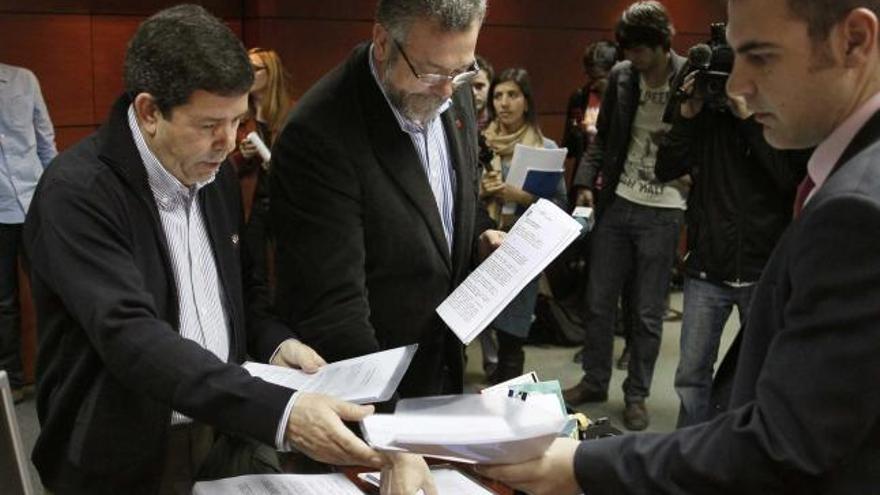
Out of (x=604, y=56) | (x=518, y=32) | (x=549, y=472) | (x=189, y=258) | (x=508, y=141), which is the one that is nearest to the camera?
(x=549, y=472)

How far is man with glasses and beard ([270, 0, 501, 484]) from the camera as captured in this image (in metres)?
1.79

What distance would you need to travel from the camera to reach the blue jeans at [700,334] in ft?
10.2

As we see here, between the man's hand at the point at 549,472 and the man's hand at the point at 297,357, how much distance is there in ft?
1.81

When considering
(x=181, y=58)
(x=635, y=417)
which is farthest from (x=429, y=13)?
(x=635, y=417)

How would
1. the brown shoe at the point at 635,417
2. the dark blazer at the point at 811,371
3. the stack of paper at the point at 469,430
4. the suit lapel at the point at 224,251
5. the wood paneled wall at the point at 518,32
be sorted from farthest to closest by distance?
1. the wood paneled wall at the point at 518,32
2. the brown shoe at the point at 635,417
3. the suit lapel at the point at 224,251
4. the stack of paper at the point at 469,430
5. the dark blazer at the point at 811,371

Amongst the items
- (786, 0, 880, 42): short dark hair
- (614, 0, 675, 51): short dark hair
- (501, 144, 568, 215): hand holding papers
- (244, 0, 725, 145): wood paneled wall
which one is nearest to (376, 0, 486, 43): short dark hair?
(786, 0, 880, 42): short dark hair

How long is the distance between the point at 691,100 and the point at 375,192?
Result: 1.60 metres

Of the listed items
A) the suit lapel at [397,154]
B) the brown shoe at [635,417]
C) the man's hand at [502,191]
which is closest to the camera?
the suit lapel at [397,154]

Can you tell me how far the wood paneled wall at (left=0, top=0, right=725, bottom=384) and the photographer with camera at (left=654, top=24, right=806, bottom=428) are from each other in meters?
2.38

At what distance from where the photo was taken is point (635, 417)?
3.84 meters

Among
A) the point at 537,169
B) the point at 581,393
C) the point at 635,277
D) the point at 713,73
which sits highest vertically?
the point at 713,73

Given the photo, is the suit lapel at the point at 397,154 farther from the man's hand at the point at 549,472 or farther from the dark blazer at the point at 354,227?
the man's hand at the point at 549,472

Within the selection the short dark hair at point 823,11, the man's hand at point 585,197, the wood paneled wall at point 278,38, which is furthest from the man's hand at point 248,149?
the short dark hair at point 823,11

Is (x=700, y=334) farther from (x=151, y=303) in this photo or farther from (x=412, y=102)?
(x=151, y=303)
